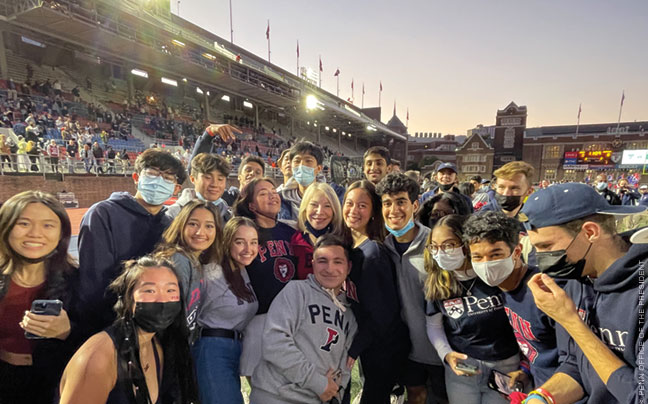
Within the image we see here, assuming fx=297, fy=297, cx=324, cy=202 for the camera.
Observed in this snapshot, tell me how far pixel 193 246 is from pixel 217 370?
1032 millimetres

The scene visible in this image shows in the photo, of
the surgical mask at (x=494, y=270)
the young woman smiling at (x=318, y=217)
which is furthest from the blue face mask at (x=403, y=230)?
the surgical mask at (x=494, y=270)

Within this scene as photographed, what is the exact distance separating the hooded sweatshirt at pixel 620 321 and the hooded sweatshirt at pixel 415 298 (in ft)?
3.68

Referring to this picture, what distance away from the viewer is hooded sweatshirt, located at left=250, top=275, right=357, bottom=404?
7.45ft

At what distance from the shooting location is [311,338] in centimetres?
240

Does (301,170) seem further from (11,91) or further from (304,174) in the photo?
(11,91)

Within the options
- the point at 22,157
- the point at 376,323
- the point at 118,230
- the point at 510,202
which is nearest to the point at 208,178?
the point at 118,230

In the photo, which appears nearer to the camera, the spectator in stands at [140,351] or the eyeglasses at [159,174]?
the spectator in stands at [140,351]

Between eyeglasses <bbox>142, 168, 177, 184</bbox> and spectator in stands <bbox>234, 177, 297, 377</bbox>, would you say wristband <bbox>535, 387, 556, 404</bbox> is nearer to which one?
spectator in stands <bbox>234, 177, 297, 377</bbox>

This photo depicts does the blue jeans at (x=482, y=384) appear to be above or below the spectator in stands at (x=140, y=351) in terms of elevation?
below

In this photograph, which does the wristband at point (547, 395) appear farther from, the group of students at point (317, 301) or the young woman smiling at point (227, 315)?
the young woman smiling at point (227, 315)

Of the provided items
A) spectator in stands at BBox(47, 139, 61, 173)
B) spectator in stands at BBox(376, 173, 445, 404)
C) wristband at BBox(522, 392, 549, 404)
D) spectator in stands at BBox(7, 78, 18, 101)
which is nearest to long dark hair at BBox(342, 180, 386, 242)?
spectator in stands at BBox(376, 173, 445, 404)

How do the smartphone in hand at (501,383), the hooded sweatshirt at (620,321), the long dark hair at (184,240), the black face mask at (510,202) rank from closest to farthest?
the hooded sweatshirt at (620,321)
the smartphone in hand at (501,383)
the long dark hair at (184,240)
the black face mask at (510,202)

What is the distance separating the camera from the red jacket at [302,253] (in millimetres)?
3064

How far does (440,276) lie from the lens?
2543 millimetres
